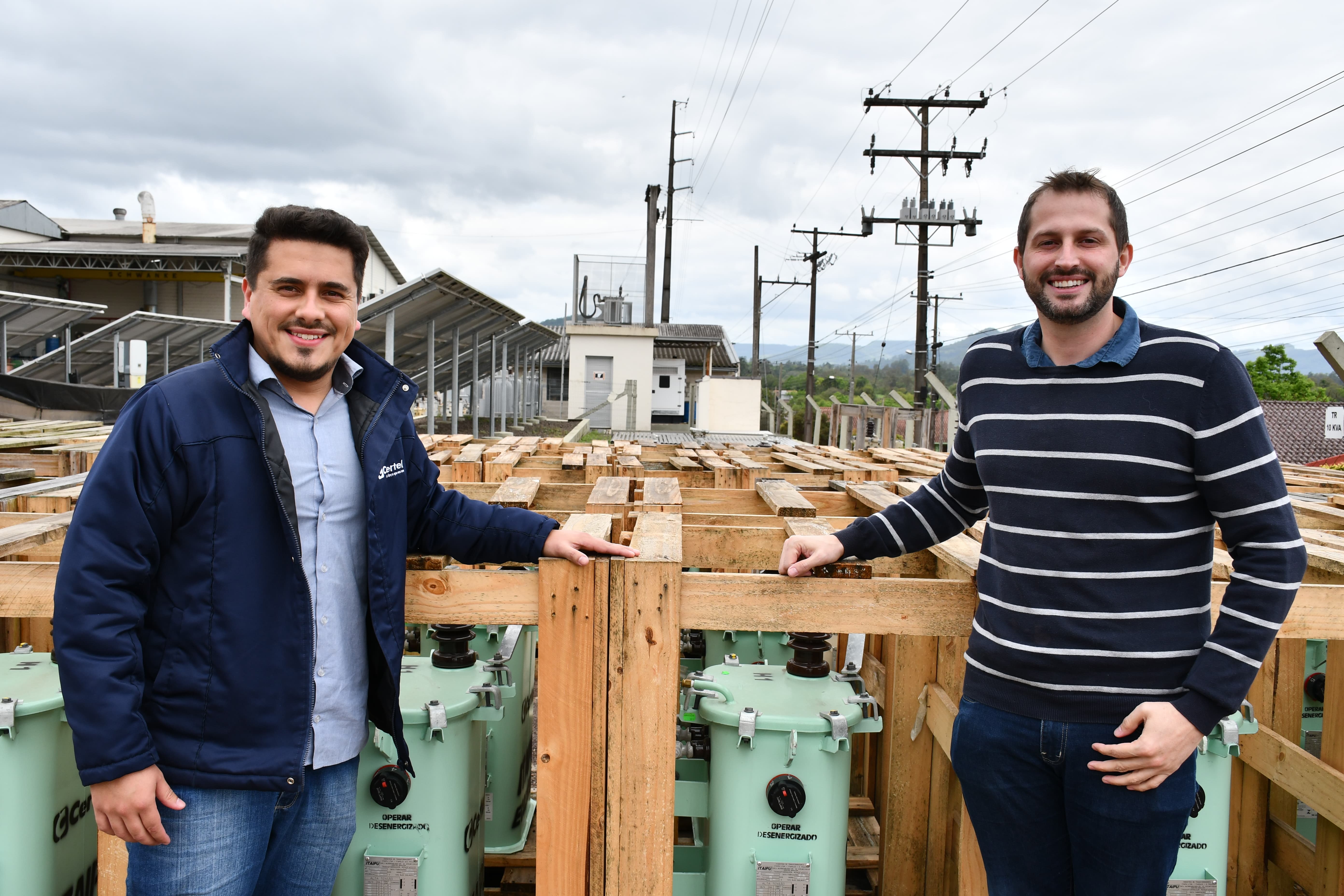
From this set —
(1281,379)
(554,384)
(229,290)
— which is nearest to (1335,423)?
(229,290)

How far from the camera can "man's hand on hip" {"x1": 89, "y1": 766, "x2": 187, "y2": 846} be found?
1.68 m

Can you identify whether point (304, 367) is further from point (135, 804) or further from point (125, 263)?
point (125, 263)

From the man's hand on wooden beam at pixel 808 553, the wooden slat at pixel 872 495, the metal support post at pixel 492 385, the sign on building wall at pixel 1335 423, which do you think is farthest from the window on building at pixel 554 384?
the man's hand on wooden beam at pixel 808 553

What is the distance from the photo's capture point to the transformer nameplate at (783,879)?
8.81 feet

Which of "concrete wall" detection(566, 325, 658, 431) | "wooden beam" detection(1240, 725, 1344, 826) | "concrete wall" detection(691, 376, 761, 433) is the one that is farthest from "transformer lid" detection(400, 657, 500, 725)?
"concrete wall" detection(566, 325, 658, 431)

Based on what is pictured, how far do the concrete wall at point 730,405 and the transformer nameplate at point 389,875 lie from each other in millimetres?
26514

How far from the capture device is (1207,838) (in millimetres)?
2857

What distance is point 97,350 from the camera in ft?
71.8

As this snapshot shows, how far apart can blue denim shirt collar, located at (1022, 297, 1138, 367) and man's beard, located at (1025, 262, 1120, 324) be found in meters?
0.06

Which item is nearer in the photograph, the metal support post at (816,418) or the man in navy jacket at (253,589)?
the man in navy jacket at (253,589)

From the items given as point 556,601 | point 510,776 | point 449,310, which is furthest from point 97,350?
point 556,601

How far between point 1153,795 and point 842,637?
281 centimetres

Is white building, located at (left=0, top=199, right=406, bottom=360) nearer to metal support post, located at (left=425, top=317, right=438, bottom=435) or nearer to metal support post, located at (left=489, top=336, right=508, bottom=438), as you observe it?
metal support post, located at (left=489, top=336, right=508, bottom=438)

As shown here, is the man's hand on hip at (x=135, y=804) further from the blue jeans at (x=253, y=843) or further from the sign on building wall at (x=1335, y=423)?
the sign on building wall at (x=1335, y=423)
